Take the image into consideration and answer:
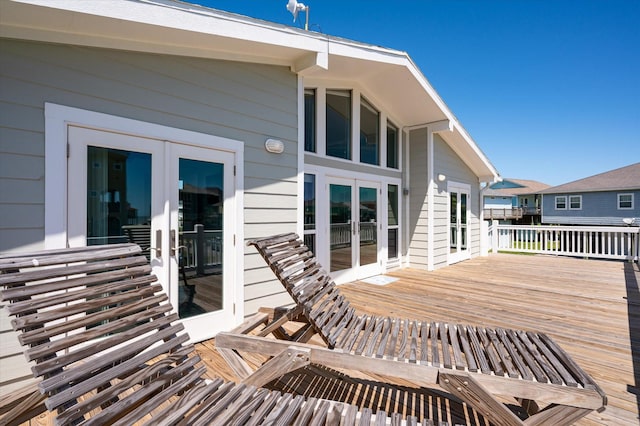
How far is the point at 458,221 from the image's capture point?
25.4 ft

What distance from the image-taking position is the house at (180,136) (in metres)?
2.06

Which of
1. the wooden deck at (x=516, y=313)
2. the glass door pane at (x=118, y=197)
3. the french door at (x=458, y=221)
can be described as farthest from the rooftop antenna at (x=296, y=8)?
the french door at (x=458, y=221)

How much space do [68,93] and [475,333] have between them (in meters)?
3.55

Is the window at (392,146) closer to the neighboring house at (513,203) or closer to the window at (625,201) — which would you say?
the window at (625,201)

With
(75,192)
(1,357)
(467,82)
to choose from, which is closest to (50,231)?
(75,192)

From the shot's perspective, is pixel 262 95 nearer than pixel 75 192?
No

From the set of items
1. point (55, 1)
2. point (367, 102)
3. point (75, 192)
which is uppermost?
point (367, 102)

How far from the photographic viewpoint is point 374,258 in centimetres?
595

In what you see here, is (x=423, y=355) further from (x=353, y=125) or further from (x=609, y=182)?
(x=609, y=182)

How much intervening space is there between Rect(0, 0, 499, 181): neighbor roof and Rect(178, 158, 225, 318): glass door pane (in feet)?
3.63

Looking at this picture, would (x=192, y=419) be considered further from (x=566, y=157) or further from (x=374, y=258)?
(x=566, y=157)

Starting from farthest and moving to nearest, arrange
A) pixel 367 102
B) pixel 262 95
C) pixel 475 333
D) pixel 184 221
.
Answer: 1. pixel 367 102
2. pixel 262 95
3. pixel 184 221
4. pixel 475 333

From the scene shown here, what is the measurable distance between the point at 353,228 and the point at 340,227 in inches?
12.6

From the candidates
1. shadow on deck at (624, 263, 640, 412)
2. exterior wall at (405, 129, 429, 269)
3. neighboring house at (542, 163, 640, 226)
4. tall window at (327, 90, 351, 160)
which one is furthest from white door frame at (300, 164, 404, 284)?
neighboring house at (542, 163, 640, 226)
